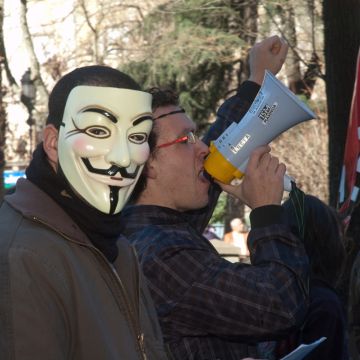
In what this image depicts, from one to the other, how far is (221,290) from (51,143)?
796 millimetres

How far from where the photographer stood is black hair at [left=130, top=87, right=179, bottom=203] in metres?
3.27

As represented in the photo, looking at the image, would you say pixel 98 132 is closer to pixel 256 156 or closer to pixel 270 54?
pixel 256 156

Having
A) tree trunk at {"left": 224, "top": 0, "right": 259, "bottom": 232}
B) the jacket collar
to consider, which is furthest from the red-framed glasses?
tree trunk at {"left": 224, "top": 0, "right": 259, "bottom": 232}

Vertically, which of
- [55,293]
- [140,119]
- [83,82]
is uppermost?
[83,82]

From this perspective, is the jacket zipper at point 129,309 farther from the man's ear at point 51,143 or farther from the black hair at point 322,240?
the black hair at point 322,240

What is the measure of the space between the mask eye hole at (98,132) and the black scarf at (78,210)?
0.42 ft

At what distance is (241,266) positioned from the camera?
9.45 feet

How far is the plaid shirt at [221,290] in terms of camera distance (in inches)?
111

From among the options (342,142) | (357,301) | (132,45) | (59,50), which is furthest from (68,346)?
(59,50)

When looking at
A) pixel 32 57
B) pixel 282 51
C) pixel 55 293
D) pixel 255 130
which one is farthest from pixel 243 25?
pixel 55 293

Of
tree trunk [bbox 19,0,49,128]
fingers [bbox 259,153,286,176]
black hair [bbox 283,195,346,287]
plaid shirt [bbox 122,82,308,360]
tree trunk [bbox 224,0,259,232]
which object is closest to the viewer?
plaid shirt [bbox 122,82,308,360]

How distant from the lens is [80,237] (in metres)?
2.17

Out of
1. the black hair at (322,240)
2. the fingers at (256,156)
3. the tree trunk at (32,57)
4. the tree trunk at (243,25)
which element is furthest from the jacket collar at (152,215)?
the tree trunk at (32,57)

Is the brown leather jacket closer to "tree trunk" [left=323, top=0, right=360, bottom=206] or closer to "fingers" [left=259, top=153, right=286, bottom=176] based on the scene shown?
"fingers" [left=259, top=153, right=286, bottom=176]
